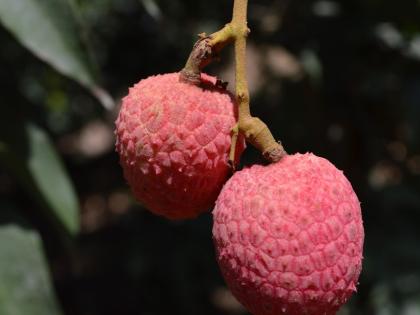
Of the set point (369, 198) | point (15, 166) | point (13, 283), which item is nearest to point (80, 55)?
point (15, 166)

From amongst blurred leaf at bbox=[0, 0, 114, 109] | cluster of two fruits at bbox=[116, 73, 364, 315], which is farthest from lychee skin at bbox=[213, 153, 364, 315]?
blurred leaf at bbox=[0, 0, 114, 109]

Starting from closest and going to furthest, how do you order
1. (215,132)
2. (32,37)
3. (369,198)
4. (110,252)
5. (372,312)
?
1. (215,132)
2. (32,37)
3. (372,312)
4. (369,198)
5. (110,252)

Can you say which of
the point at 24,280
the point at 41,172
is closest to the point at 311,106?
the point at 41,172

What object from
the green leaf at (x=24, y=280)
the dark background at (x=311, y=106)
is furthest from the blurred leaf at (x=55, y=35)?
the green leaf at (x=24, y=280)

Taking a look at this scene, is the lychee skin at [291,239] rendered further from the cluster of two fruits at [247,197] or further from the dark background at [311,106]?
the dark background at [311,106]

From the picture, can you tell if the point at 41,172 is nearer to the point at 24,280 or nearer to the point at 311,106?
the point at 24,280

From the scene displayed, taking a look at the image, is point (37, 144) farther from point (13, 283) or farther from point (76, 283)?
point (76, 283)
